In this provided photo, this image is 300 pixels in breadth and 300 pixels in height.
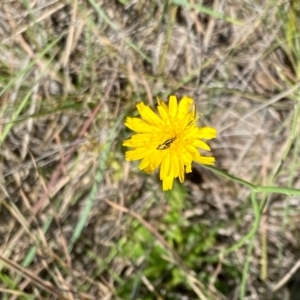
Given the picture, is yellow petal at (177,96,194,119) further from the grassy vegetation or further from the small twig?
the small twig

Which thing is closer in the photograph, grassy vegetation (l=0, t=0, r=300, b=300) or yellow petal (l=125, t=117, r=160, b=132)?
yellow petal (l=125, t=117, r=160, b=132)

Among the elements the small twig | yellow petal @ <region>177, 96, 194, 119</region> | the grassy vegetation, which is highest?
yellow petal @ <region>177, 96, 194, 119</region>

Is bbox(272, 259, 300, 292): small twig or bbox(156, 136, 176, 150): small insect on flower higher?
bbox(156, 136, 176, 150): small insect on flower

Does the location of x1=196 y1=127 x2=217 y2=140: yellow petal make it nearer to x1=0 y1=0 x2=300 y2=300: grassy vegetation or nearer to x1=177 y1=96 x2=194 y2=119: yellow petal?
x1=177 y1=96 x2=194 y2=119: yellow petal

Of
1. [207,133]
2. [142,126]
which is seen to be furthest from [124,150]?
Answer: [207,133]

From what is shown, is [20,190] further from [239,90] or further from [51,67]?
[239,90]

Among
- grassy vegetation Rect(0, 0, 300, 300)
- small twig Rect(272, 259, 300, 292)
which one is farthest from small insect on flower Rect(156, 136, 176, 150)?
small twig Rect(272, 259, 300, 292)

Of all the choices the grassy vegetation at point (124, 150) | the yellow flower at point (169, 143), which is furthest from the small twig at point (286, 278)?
the yellow flower at point (169, 143)

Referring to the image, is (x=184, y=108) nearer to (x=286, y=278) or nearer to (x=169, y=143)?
(x=169, y=143)
